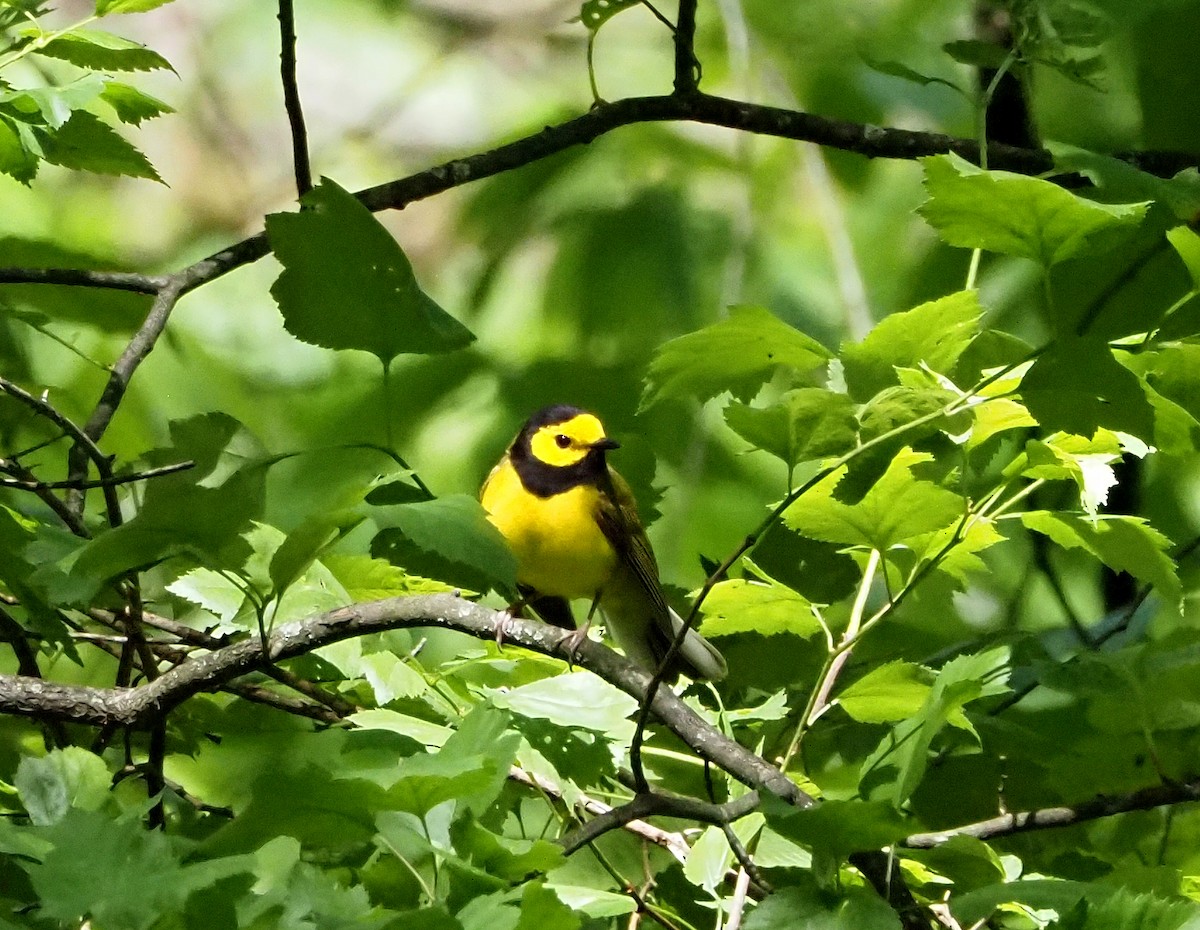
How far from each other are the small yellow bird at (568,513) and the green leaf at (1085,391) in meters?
0.79

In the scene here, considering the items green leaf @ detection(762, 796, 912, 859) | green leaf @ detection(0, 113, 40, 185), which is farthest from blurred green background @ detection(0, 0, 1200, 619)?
green leaf @ detection(762, 796, 912, 859)

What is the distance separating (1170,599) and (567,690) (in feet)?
1.25

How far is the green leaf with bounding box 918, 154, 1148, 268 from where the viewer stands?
54 centimetres

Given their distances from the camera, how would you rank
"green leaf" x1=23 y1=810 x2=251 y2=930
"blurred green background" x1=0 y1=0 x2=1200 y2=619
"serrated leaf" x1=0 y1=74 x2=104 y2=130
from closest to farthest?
"green leaf" x1=23 y1=810 x2=251 y2=930, "serrated leaf" x1=0 y1=74 x2=104 y2=130, "blurred green background" x1=0 y1=0 x2=1200 y2=619

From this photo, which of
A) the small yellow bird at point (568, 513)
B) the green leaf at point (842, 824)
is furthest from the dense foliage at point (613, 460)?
the small yellow bird at point (568, 513)

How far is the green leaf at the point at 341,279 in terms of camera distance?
719 millimetres

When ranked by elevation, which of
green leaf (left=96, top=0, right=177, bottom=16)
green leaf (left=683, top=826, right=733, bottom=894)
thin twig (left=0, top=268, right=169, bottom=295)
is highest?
green leaf (left=96, top=0, right=177, bottom=16)

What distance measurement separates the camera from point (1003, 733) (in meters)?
0.89

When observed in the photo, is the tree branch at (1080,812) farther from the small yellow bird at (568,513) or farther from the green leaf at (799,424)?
the small yellow bird at (568,513)

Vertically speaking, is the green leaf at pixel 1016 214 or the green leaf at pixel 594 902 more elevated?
the green leaf at pixel 1016 214

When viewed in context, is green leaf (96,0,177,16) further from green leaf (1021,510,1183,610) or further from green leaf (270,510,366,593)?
green leaf (1021,510,1183,610)

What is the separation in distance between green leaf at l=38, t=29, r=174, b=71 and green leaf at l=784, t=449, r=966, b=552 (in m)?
0.65

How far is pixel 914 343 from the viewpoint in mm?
738

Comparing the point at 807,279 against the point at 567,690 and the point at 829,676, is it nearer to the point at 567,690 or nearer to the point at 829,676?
the point at 829,676
